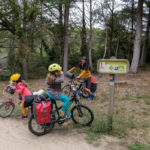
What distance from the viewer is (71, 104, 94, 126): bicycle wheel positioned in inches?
151

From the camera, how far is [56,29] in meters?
11.9

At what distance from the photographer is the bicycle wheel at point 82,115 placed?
151 inches

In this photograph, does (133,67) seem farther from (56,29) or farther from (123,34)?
(56,29)

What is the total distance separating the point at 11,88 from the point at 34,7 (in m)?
6.46

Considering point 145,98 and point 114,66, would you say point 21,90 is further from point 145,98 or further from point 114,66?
point 145,98

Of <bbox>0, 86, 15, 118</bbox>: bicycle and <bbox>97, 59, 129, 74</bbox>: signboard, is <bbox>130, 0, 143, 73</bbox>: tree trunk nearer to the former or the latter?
<bbox>97, 59, 129, 74</bbox>: signboard

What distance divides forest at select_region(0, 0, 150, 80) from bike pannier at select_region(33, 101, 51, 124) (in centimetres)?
705

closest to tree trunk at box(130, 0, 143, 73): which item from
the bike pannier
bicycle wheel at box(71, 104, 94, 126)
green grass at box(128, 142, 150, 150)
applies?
bicycle wheel at box(71, 104, 94, 126)

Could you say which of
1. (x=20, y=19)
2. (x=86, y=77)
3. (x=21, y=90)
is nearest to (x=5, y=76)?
(x=20, y=19)

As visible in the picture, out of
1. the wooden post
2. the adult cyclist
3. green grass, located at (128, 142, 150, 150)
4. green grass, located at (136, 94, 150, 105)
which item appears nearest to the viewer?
green grass, located at (128, 142, 150, 150)

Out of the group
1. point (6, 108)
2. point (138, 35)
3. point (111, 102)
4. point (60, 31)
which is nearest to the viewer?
point (111, 102)

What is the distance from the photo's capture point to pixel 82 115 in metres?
3.92

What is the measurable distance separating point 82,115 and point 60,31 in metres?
9.64

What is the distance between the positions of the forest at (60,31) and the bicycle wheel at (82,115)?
6953 millimetres
